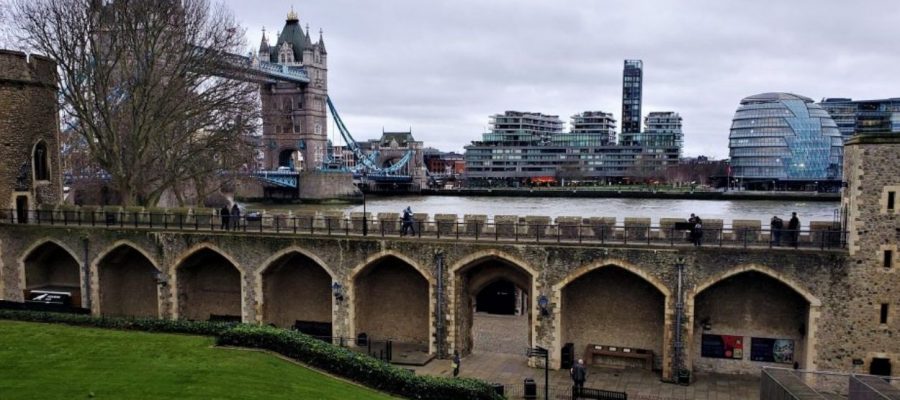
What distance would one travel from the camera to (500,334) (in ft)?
83.7

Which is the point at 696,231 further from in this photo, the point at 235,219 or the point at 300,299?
the point at 235,219

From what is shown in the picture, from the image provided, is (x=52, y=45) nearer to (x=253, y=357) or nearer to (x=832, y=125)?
(x=253, y=357)

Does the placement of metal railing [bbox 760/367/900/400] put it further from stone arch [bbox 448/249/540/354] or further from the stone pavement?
stone arch [bbox 448/249/540/354]

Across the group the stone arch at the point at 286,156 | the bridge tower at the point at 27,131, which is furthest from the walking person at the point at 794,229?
the stone arch at the point at 286,156

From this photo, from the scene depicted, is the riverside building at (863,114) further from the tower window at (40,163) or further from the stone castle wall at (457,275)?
the tower window at (40,163)

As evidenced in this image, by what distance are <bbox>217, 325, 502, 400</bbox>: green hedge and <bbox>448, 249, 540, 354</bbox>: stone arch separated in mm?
5490

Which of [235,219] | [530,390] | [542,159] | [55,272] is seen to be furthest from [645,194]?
[530,390]

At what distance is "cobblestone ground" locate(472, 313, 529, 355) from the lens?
23750 millimetres

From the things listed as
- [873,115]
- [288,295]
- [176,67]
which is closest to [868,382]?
[288,295]

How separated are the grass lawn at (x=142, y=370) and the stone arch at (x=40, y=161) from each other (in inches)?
534

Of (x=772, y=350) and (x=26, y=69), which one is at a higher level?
(x=26, y=69)

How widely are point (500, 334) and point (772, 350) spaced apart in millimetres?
9563

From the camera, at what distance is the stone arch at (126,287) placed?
25844mm

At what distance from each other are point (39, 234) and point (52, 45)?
309 inches
